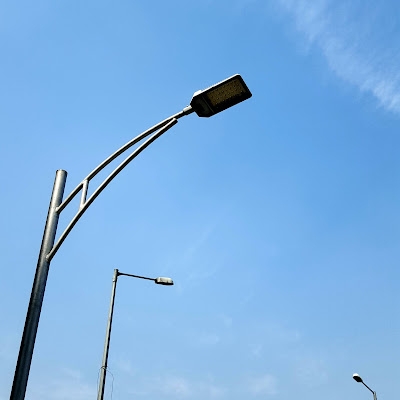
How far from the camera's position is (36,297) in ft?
16.7

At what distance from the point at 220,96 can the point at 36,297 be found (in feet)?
10.5

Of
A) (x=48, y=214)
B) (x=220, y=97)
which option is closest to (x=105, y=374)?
(x=48, y=214)

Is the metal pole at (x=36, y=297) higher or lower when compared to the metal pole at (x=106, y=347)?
lower

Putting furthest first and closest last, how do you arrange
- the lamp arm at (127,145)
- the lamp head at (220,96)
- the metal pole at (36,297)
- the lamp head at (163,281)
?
the lamp head at (163,281)
the lamp arm at (127,145)
the lamp head at (220,96)
the metal pole at (36,297)

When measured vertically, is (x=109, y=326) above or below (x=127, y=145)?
above

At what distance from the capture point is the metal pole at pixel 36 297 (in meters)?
4.58

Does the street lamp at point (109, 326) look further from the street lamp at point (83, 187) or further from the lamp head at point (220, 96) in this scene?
the lamp head at point (220, 96)

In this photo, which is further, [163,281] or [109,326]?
[163,281]

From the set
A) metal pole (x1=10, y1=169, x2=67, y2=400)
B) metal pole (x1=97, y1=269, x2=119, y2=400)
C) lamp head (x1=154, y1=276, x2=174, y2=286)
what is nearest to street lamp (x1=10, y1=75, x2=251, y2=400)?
metal pole (x1=10, y1=169, x2=67, y2=400)

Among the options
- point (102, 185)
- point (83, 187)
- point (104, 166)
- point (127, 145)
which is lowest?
point (102, 185)

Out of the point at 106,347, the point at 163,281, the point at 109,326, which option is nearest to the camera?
the point at 106,347

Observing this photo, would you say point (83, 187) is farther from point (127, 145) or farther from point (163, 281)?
point (163, 281)

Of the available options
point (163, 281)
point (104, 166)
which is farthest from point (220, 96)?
point (163, 281)

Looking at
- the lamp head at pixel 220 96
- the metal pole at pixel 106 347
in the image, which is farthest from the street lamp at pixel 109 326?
the lamp head at pixel 220 96
